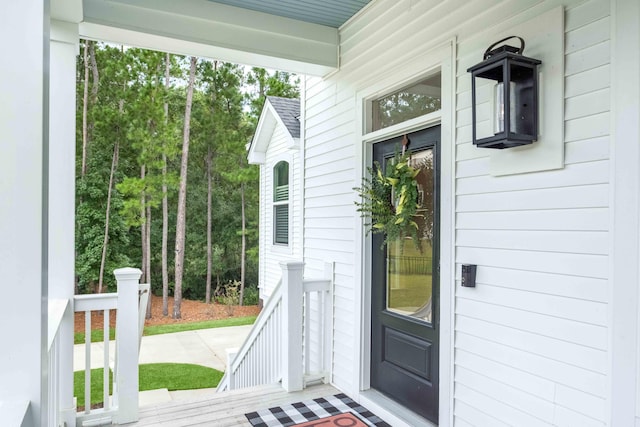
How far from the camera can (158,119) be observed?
11.1m

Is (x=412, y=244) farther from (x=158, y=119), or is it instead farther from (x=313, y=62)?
(x=158, y=119)

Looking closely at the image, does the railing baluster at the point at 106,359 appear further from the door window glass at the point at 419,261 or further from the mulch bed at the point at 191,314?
the mulch bed at the point at 191,314

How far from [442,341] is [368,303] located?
0.95 metres

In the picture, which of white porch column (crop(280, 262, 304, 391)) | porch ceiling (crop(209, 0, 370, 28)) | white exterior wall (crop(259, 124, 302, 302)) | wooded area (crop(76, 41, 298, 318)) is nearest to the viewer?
porch ceiling (crop(209, 0, 370, 28))

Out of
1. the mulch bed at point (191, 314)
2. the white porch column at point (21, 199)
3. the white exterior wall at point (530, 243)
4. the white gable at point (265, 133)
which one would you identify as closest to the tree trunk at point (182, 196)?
the mulch bed at point (191, 314)

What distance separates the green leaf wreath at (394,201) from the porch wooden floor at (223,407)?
1.50 metres

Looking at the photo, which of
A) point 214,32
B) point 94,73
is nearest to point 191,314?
point 94,73

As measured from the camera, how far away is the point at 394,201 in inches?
128

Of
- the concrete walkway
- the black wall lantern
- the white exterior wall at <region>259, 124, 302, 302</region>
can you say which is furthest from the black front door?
the concrete walkway

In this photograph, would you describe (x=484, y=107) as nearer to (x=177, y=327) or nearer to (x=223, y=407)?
(x=223, y=407)

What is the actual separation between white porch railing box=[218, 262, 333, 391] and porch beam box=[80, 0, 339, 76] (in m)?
1.79

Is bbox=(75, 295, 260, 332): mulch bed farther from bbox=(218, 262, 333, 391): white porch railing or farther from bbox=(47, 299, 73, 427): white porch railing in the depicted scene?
bbox=(47, 299, 73, 427): white porch railing

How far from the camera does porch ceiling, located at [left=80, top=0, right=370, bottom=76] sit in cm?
330

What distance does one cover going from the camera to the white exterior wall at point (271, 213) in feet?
24.0
